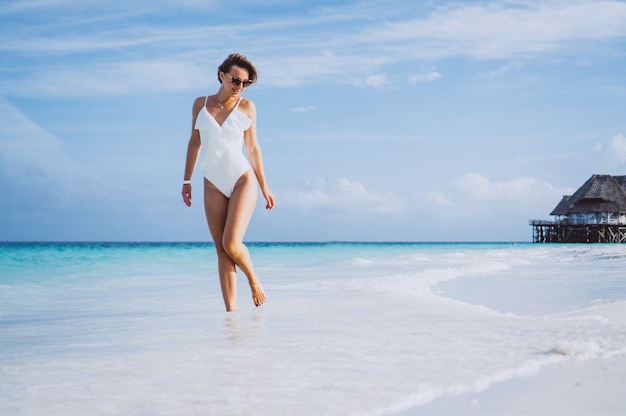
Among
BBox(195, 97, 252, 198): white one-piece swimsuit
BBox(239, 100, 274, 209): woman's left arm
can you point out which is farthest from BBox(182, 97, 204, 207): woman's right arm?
BBox(239, 100, 274, 209): woman's left arm

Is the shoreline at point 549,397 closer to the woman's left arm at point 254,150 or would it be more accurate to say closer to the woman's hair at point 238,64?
the woman's left arm at point 254,150

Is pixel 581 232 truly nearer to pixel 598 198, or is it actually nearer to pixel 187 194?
pixel 598 198

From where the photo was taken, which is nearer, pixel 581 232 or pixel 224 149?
pixel 224 149

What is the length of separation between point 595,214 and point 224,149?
57.3m

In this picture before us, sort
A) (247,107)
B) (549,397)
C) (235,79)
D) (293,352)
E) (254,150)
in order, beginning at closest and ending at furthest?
(549,397), (293,352), (235,79), (247,107), (254,150)

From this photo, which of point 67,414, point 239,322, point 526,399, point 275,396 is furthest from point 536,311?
A: point 67,414

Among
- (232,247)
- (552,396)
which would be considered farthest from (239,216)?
(552,396)

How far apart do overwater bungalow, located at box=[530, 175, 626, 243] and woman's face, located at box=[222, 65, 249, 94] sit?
5524 centimetres

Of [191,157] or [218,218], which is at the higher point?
[191,157]

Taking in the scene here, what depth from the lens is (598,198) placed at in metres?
56.6

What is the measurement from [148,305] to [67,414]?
4.58 m

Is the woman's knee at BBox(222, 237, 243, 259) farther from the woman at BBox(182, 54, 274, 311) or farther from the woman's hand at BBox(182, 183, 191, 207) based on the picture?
the woman's hand at BBox(182, 183, 191, 207)

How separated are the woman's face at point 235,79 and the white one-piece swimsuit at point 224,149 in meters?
0.14

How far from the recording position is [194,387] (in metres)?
2.74
